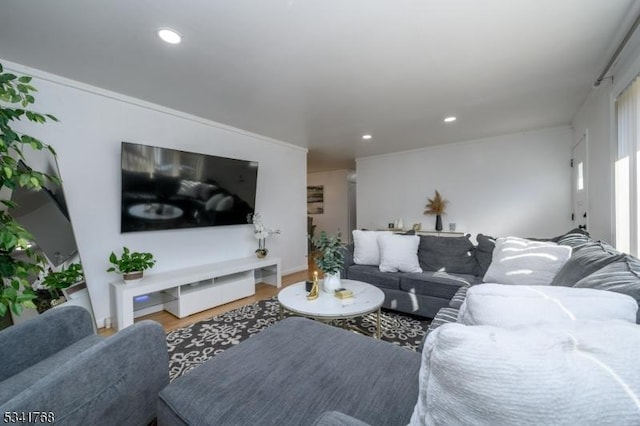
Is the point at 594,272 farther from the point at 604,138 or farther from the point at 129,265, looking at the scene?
the point at 129,265

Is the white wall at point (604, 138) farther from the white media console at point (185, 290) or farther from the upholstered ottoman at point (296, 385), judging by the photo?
the white media console at point (185, 290)

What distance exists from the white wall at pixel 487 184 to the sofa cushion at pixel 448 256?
1.99 m

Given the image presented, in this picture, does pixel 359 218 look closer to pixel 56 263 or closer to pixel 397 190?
pixel 397 190

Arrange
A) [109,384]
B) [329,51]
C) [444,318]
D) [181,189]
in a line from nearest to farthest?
1. [109,384]
2. [444,318]
3. [329,51]
4. [181,189]

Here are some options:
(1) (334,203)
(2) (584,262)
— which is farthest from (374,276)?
(1) (334,203)

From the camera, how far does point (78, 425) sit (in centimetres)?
80

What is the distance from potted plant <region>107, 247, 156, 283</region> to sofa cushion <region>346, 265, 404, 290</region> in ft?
7.18

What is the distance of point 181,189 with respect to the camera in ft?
9.80

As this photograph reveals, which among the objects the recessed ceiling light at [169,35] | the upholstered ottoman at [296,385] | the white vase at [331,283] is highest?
the recessed ceiling light at [169,35]

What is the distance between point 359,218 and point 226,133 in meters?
3.40

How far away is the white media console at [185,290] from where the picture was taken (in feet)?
7.78

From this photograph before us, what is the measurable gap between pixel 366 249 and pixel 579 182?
9.72 ft

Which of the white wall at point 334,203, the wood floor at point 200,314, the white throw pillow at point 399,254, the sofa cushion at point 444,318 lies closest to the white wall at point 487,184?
the white wall at point 334,203

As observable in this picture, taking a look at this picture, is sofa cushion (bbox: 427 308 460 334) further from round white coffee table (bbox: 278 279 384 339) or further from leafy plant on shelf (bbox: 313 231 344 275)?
leafy plant on shelf (bbox: 313 231 344 275)
